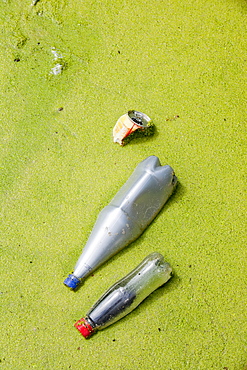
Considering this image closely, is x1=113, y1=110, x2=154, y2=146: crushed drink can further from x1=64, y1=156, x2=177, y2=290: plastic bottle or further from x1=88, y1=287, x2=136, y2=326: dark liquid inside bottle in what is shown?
x1=88, y1=287, x2=136, y2=326: dark liquid inside bottle

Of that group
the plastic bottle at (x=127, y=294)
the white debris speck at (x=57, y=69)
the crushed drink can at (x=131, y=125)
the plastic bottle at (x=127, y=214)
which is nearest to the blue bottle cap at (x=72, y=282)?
the plastic bottle at (x=127, y=214)

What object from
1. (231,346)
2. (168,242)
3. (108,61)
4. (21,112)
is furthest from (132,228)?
(108,61)

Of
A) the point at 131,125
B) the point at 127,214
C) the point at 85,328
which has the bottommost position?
the point at 85,328

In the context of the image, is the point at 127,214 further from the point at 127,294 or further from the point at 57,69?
the point at 57,69

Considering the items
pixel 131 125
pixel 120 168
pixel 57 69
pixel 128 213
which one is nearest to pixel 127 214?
pixel 128 213

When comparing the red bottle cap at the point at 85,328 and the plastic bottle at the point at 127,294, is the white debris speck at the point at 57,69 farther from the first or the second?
the red bottle cap at the point at 85,328

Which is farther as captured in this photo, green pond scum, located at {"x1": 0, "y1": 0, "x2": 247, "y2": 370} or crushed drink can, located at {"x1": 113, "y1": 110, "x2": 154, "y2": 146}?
crushed drink can, located at {"x1": 113, "y1": 110, "x2": 154, "y2": 146}

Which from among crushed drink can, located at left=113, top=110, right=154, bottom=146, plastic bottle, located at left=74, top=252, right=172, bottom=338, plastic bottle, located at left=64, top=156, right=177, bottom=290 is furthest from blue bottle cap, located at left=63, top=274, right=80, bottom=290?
crushed drink can, located at left=113, top=110, right=154, bottom=146
